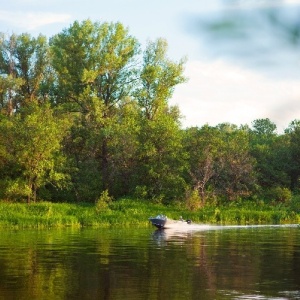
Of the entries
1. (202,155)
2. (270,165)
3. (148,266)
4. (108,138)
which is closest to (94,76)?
(108,138)

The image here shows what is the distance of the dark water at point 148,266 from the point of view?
15555 millimetres

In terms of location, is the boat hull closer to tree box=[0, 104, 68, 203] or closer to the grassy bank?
the grassy bank

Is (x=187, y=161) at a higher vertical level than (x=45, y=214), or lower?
higher

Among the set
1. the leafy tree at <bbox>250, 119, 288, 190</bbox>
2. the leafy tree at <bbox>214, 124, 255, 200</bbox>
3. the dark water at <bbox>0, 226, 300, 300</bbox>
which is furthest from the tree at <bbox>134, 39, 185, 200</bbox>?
the dark water at <bbox>0, 226, 300, 300</bbox>

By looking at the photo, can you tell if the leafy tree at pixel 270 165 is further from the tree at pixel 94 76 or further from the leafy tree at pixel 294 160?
the tree at pixel 94 76

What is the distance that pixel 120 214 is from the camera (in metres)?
43.0

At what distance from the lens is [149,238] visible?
3169cm

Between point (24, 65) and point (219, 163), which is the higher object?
point (24, 65)

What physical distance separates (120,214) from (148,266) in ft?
74.2

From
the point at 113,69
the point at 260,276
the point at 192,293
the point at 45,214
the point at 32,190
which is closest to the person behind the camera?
the point at 192,293

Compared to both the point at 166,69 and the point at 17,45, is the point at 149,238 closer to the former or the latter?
the point at 166,69

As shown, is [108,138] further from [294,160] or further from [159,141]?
[294,160]

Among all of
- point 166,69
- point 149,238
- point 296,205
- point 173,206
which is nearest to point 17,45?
point 166,69

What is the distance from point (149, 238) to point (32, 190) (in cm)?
1855
